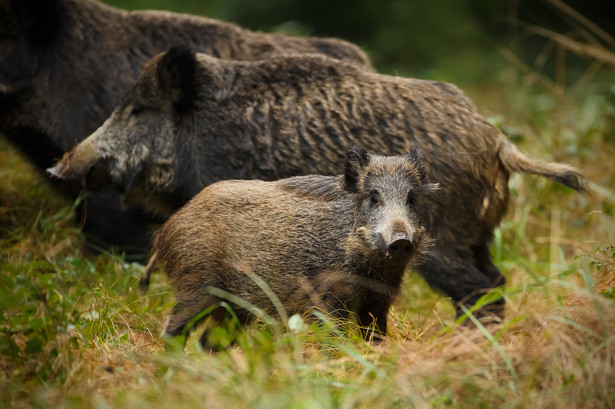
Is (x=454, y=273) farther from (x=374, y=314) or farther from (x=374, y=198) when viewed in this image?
(x=374, y=198)

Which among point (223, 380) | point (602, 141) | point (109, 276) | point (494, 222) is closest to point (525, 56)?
point (602, 141)

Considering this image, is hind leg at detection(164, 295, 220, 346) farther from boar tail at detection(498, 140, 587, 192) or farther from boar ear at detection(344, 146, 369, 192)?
boar tail at detection(498, 140, 587, 192)

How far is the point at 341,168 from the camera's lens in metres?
4.52

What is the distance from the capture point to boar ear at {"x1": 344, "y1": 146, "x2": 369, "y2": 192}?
367 cm

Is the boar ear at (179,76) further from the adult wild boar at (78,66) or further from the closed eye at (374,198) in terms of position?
the closed eye at (374,198)

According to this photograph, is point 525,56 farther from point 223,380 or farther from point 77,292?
point 223,380

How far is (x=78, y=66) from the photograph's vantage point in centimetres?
554

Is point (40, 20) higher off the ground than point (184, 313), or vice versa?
point (40, 20)

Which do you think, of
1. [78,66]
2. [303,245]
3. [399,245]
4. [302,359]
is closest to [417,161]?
[399,245]

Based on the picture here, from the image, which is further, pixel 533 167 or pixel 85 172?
pixel 85 172

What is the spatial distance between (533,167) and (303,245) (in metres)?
1.56

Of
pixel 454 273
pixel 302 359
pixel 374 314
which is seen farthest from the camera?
pixel 454 273

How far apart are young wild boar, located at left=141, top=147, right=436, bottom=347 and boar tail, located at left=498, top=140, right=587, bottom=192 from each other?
0.93m

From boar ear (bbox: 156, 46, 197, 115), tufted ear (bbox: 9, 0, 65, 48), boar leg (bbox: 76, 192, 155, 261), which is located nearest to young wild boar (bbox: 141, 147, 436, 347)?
boar ear (bbox: 156, 46, 197, 115)
